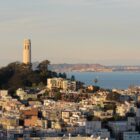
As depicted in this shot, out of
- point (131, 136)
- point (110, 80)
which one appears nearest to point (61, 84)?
point (131, 136)

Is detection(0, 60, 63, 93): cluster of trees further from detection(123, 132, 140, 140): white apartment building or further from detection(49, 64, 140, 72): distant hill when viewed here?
detection(49, 64, 140, 72): distant hill

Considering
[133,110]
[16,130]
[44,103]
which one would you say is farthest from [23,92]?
[16,130]

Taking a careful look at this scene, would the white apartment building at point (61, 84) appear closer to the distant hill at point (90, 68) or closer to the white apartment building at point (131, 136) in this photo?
the white apartment building at point (131, 136)

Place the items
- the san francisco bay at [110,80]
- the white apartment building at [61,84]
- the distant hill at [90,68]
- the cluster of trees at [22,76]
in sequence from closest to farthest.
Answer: the white apartment building at [61,84]
the cluster of trees at [22,76]
the san francisco bay at [110,80]
the distant hill at [90,68]

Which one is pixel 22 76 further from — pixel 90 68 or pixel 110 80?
pixel 90 68

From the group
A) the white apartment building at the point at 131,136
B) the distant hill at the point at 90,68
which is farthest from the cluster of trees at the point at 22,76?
the distant hill at the point at 90,68

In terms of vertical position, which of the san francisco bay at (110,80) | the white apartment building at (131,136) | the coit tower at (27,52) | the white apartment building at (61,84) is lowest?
the white apartment building at (131,136)

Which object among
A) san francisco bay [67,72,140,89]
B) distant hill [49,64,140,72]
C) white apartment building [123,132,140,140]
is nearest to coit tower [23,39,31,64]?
san francisco bay [67,72,140,89]

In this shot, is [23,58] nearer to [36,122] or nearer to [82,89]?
[82,89]
